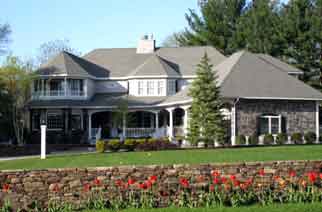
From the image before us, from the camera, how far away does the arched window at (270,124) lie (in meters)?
31.4

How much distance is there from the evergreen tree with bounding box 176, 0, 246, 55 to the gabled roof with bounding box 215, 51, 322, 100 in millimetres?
17995

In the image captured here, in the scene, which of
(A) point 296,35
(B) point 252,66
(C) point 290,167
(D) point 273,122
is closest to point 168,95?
(B) point 252,66

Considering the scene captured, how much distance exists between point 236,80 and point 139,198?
19.7 m

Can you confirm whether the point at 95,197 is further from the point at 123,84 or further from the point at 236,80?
the point at 123,84

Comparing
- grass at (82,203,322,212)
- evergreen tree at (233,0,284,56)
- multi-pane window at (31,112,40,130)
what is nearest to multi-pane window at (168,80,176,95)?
multi-pane window at (31,112,40,130)

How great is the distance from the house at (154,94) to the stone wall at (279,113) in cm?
6

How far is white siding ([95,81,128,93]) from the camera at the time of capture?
41.8 metres

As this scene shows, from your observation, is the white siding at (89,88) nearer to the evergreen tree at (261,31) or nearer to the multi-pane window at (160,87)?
the multi-pane window at (160,87)

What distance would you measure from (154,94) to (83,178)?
26709 mm

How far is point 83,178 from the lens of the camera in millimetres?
13625

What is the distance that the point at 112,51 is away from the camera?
46.5m

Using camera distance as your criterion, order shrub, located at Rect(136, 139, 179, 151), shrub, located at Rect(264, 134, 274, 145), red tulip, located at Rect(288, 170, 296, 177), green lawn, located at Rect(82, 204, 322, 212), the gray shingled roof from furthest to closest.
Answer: the gray shingled roof
shrub, located at Rect(264, 134, 274, 145)
shrub, located at Rect(136, 139, 179, 151)
red tulip, located at Rect(288, 170, 296, 177)
green lawn, located at Rect(82, 204, 322, 212)

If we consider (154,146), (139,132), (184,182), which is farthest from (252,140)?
(184,182)

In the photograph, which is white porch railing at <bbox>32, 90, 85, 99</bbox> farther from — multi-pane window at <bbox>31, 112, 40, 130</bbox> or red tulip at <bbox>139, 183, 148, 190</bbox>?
red tulip at <bbox>139, 183, 148, 190</bbox>
